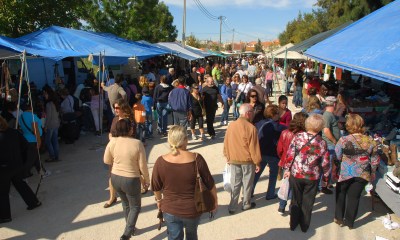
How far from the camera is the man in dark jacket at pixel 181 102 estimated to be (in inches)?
311

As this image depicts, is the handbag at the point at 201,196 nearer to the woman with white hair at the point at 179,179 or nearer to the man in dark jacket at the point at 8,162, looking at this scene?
the woman with white hair at the point at 179,179

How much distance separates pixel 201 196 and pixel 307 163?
5.34 feet

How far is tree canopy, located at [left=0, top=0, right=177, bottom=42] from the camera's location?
11.7 metres

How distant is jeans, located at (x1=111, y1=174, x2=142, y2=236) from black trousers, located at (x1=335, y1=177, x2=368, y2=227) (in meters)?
2.67

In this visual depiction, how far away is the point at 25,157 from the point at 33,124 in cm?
95

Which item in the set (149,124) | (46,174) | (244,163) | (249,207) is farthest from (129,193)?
(149,124)

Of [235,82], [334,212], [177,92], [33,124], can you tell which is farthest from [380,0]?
[33,124]

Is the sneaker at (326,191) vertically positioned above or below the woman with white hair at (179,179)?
below

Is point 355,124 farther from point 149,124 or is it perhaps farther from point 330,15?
point 330,15

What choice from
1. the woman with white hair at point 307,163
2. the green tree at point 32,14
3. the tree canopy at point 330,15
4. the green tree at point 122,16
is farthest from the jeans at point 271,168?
the green tree at point 122,16

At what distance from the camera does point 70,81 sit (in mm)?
14633

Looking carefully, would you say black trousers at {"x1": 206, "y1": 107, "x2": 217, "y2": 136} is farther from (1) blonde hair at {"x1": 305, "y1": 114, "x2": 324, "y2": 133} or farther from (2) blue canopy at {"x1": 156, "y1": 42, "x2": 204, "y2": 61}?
(2) blue canopy at {"x1": 156, "y1": 42, "x2": 204, "y2": 61}

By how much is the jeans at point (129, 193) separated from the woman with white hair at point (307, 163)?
1.91m

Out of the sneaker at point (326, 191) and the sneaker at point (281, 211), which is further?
the sneaker at point (326, 191)
